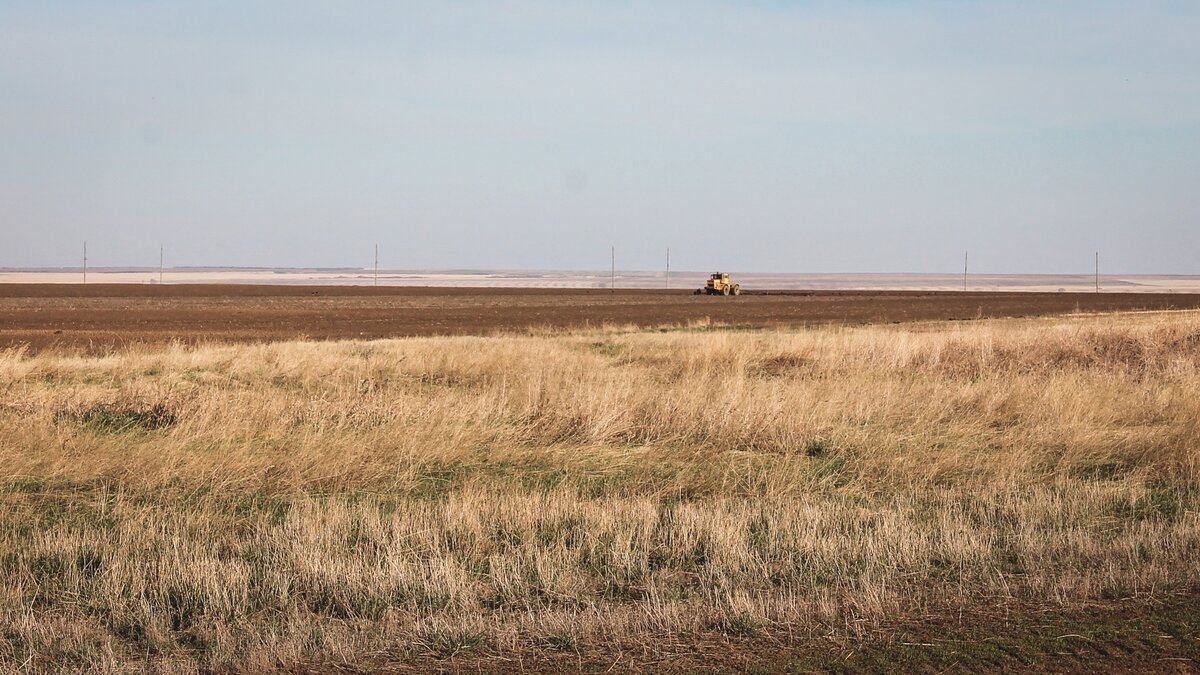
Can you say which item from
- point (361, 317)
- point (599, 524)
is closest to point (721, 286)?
point (361, 317)

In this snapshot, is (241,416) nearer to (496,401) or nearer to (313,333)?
(496,401)

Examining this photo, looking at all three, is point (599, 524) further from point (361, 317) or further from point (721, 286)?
point (721, 286)

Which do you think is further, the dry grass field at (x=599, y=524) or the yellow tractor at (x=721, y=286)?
the yellow tractor at (x=721, y=286)

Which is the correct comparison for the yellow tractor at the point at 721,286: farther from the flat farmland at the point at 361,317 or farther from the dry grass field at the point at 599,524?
the dry grass field at the point at 599,524

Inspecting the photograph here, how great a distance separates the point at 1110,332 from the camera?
2823cm

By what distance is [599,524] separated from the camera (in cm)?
941

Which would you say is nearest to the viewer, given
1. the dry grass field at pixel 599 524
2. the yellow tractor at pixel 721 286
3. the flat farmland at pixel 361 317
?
the dry grass field at pixel 599 524

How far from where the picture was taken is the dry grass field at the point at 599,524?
22.0 feet

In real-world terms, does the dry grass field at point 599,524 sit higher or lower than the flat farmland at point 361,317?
lower

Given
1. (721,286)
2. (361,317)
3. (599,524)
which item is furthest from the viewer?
(721,286)

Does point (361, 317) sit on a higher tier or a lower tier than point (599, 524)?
higher

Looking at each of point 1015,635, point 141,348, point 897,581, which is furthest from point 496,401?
point 141,348

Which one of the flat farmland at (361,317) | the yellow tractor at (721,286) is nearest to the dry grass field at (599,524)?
the flat farmland at (361,317)

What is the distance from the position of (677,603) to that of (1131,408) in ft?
35.3
